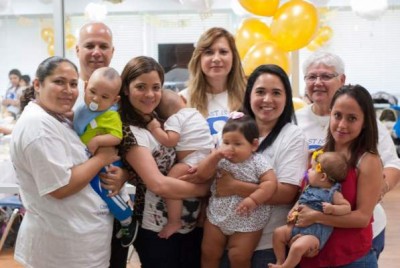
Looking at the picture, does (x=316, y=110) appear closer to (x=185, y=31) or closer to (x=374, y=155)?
(x=374, y=155)

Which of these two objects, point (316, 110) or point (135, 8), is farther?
point (135, 8)

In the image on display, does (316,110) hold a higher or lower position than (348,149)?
higher

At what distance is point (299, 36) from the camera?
388cm

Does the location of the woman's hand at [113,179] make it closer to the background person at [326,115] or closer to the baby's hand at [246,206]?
the baby's hand at [246,206]

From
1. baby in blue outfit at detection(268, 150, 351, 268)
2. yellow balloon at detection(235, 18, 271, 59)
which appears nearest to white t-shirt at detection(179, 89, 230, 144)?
baby in blue outfit at detection(268, 150, 351, 268)

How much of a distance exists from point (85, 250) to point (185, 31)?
8.05 metres

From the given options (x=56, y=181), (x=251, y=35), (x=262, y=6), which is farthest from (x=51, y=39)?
(x=56, y=181)

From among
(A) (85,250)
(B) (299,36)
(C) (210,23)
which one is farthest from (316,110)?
(C) (210,23)

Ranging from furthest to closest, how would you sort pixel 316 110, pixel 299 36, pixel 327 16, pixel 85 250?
pixel 327 16
pixel 299 36
pixel 316 110
pixel 85 250

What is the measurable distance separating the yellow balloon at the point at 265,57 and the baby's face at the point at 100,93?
2.12 metres

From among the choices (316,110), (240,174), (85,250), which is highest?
(316,110)

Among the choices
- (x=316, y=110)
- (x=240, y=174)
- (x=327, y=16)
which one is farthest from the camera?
(x=327, y=16)

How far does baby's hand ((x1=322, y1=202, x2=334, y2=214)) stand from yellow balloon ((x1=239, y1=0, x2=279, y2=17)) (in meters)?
2.55

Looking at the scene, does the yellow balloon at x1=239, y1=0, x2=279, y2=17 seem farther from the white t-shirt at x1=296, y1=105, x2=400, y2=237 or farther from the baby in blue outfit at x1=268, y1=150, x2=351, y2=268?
the baby in blue outfit at x1=268, y1=150, x2=351, y2=268
